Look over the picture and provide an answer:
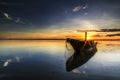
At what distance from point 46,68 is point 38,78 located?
557 inches

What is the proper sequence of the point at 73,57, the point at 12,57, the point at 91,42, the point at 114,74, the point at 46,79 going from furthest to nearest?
the point at 12,57, the point at 114,74, the point at 46,79, the point at 91,42, the point at 73,57

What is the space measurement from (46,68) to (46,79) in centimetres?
1537

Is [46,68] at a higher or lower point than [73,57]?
lower

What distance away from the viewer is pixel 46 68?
426 ft

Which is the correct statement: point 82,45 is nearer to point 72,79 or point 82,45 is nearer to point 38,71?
point 72,79

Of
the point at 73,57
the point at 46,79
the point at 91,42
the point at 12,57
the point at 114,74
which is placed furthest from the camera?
the point at 12,57

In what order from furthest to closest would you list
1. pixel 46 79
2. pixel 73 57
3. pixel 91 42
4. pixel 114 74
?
pixel 114 74, pixel 46 79, pixel 91 42, pixel 73 57

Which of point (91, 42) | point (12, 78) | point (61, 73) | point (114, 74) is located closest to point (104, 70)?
point (114, 74)

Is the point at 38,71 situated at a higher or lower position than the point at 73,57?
lower

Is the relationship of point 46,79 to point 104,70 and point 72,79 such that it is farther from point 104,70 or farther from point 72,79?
point 104,70

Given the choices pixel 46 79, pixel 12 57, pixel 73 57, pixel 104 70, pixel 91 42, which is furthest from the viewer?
pixel 12 57

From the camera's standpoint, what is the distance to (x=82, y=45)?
7000 cm

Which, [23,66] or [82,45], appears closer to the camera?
[82,45]

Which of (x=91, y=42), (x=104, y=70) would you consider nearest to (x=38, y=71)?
(x=104, y=70)
